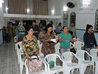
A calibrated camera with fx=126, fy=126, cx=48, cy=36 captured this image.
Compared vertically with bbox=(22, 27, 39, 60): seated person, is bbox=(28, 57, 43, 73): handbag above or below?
below

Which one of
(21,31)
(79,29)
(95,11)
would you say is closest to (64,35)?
(21,31)

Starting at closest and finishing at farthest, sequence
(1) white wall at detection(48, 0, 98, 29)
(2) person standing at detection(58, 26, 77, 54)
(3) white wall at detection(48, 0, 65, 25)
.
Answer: (2) person standing at detection(58, 26, 77, 54) < (1) white wall at detection(48, 0, 98, 29) < (3) white wall at detection(48, 0, 65, 25)

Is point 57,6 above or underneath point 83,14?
above

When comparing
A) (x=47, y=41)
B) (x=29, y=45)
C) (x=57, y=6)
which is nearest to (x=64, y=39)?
(x=47, y=41)

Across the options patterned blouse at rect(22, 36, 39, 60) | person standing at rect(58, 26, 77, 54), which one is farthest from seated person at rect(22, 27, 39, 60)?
person standing at rect(58, 26, 77, 54)

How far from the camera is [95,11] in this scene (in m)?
7.84

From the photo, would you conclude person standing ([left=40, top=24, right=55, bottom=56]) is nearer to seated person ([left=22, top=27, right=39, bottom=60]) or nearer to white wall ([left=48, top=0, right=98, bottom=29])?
seated person ([left=22, top=27, right=39, bottom=60])

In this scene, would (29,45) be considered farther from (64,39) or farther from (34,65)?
(64,39)

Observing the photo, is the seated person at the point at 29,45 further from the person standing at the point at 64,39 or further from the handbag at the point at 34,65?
the person standing at the point at 64,39

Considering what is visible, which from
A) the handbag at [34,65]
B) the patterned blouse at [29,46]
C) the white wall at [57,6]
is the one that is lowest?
the handbag at [34,65]

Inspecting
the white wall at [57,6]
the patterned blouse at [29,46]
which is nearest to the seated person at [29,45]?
the patterned blouse at [29,46]

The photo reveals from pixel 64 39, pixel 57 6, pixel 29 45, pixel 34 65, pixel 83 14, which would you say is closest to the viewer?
pixel 34 65

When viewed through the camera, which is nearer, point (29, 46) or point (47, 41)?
point (29, 46)

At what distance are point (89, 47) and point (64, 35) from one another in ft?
3.24
